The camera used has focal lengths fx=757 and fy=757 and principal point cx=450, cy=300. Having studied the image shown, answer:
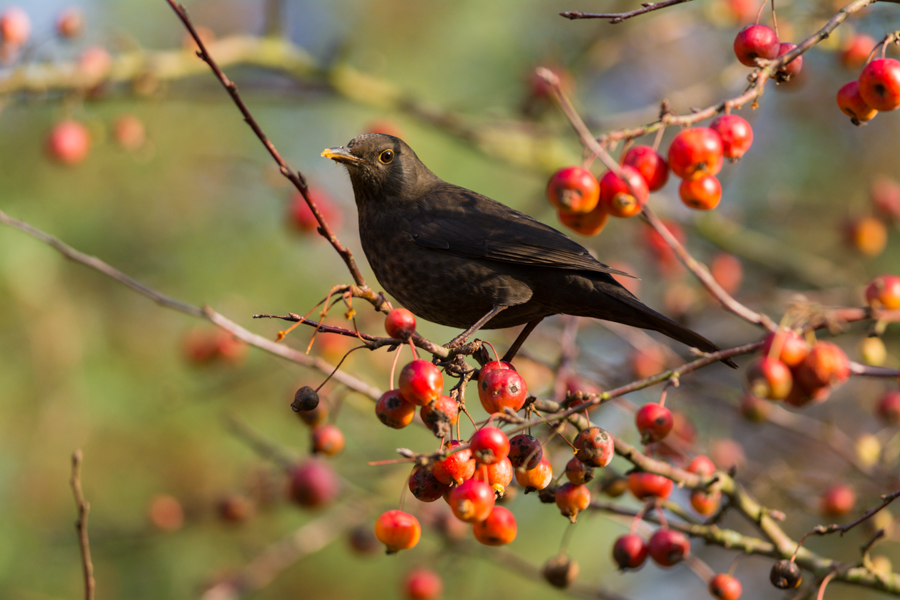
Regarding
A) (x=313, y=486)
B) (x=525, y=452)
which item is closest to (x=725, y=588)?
(x=525, y=452)

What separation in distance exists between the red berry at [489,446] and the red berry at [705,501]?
1.01m

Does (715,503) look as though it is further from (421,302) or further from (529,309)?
(421,302)

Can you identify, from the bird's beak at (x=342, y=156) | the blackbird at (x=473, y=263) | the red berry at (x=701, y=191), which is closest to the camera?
the red berry at (x=701, y=191)

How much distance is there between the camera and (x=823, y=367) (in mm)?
1806

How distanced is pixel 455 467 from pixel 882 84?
163cm

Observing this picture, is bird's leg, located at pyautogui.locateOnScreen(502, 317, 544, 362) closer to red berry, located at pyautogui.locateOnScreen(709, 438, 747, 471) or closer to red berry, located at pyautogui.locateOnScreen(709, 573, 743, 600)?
red berry, located at pyautogui.locateOnScreen(709, 573, 743, 600)

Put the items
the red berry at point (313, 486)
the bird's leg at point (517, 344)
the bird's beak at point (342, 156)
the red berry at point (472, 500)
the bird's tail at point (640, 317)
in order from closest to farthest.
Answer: the red berry at point (472, 500) < the bird's tail at point (640, 317) < the bird's leg at point (517, 344) < the bird's beak at point (342, 156) < the red berry at point (313, 486)

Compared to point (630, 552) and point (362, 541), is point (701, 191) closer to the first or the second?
point (630, 552)

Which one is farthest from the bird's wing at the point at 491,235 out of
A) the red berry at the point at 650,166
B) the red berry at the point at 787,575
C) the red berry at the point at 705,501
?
the red berry at the point at 787,575

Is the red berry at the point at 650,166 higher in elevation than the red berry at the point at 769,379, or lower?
higher

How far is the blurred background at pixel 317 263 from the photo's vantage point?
4.39 meters

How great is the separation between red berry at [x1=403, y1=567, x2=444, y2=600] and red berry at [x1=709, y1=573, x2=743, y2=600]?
1.93m

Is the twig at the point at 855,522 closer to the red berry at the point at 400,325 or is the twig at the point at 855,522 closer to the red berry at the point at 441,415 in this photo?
the red berry at the point at 441,415

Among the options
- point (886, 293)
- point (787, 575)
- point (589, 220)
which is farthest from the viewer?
point (589, 220)
